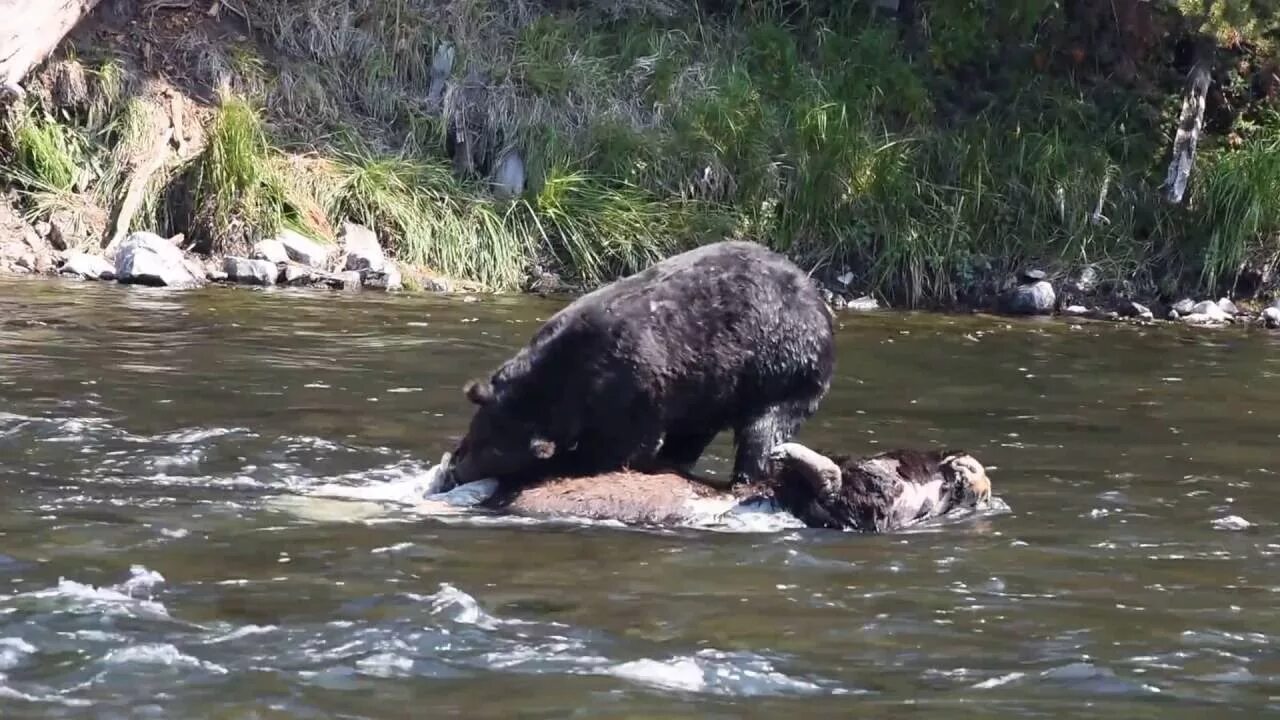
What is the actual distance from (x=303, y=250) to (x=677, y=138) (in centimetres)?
383

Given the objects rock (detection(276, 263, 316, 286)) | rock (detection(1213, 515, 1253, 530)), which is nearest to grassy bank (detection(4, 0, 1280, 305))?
rock (detection(276, 263, 316, 286))

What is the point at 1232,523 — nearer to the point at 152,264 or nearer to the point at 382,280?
the point at 382,280

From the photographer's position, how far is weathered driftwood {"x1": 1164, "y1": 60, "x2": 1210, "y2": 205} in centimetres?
1619

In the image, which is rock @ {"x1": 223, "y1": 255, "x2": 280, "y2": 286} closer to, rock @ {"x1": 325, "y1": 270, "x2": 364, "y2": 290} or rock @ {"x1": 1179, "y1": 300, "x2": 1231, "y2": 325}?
rock @ {"x1": 325, "y1": 270, "x2": 364, "y2": 290}

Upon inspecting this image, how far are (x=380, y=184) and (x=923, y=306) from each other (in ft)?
16.5

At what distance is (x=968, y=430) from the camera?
9023 millimetres

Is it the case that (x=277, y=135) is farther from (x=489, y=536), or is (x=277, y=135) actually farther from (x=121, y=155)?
(x=489, y=536)

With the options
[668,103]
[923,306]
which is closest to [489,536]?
[923,306]

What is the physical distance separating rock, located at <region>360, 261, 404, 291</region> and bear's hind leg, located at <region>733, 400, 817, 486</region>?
7868mm

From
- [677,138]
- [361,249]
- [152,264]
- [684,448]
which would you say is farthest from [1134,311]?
[684,448]

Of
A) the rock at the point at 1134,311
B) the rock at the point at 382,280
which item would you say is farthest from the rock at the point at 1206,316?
the rock at the point at 382,280

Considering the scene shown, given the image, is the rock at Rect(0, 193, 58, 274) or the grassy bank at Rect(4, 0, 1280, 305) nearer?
the rock at Rect(0, 193, 58, 274)

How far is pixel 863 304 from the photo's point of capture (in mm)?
15383

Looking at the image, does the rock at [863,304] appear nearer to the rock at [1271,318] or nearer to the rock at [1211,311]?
the rock at [1211,311]
